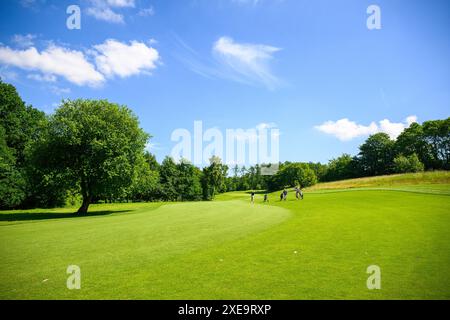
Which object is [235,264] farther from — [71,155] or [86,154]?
[71,155]

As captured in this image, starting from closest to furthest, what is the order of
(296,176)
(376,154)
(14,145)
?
(14,145) < (376,154) < (296,176)

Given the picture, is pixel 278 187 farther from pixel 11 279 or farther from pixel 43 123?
pixel 11 279

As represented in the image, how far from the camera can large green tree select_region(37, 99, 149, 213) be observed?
3522 cm

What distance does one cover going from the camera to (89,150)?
36.1m

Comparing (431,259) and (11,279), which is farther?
(431,259)

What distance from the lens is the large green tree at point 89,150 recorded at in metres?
35.2

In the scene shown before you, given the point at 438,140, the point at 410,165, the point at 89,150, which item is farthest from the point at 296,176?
the point at 89,150

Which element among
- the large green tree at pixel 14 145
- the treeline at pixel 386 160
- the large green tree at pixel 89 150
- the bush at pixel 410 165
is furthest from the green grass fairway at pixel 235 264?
the treeline at pixel 386 160

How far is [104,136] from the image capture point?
119 feet

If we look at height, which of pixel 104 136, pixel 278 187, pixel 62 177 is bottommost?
pixel 278 187
